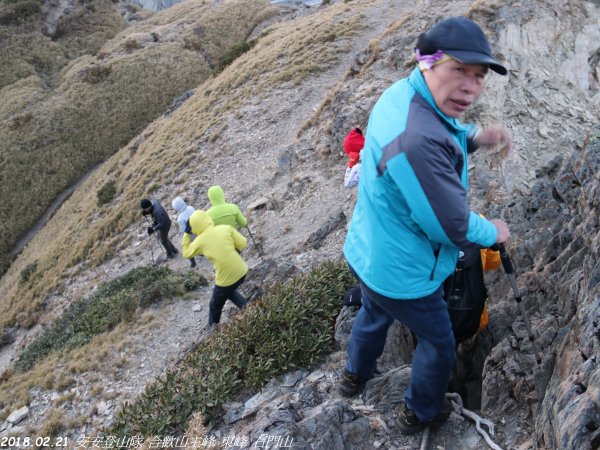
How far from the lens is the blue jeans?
155 inches

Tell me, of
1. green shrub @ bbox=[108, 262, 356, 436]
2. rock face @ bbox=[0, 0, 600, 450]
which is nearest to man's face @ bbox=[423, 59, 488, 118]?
rock face @ bbox=[0, 0, 600, 450]

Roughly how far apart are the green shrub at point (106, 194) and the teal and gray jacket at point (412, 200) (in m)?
A: 25.6

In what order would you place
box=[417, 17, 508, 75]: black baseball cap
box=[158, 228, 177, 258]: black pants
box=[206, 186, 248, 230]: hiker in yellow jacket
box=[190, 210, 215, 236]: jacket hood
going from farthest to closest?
1. box=[158, 228, 177, 258]: black pants
2. box=[206, 186, 248, 230]: hiker in yellow jacket
3. box=[190, 210, 215, 236]: jacket hood
4. box=[417, 17, 508, 75]: black baseball cap

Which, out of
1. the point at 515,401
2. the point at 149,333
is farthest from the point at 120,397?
the point at 515,401

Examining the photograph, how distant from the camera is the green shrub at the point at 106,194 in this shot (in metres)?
27.0

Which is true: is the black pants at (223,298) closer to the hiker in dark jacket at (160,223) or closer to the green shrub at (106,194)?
the hiker in dark jacket at (160,223)

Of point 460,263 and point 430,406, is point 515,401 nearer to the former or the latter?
point 430,406

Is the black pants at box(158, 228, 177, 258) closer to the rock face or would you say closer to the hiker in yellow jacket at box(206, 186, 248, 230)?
the rock face

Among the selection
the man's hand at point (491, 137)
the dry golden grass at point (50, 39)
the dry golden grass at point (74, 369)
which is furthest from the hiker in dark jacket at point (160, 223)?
the dry golden grass at point (50, 39)

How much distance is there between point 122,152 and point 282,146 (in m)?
18.1

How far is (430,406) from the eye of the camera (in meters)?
4.28

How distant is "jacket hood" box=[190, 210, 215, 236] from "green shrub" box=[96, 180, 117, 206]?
19.7 m

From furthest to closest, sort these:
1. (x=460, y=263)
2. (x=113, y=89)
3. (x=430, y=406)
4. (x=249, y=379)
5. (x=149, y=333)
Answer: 1. (x=113, y=89)
2. (x=149, y=333)
3. (x=249, y=379)
4. (x=460, y=263)
5. (x=430, y=406)

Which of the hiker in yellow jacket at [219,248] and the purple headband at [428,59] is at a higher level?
the purple headband at [428,59]
